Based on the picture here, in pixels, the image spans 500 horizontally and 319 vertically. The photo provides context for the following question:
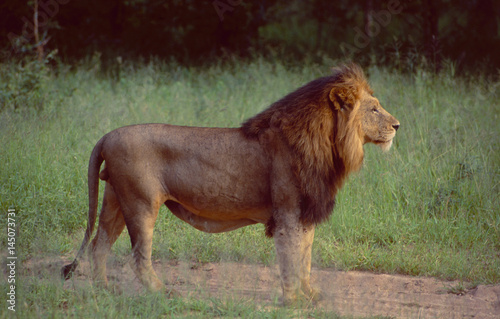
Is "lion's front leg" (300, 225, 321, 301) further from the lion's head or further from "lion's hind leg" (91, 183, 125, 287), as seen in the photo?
"lion's hind leg" (91, 183, 125, 287)

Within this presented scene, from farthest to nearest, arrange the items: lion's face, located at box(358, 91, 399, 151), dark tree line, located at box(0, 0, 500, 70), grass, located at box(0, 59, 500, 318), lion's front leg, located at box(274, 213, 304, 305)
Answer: dark tree line, located at box(0, 0, 500, 70) < grass, located at box(0, 59, 500, 318) < lion's face, located at box(358, 91, 399, 151) < lion's front leg, located at box(274, 213, 304, 305)

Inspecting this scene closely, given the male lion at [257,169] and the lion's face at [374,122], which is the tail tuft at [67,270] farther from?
the lion's face at [374,122]

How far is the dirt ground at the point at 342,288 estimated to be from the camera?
11.6 ft

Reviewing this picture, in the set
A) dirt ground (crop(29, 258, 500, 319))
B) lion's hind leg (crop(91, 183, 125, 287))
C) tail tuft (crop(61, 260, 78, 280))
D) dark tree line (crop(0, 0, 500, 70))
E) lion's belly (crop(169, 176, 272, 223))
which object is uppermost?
dark tree line (crop(0, 0, 500, 70))

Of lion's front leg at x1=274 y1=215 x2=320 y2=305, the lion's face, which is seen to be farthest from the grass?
the lion's face

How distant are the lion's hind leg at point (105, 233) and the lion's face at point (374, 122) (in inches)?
67.1

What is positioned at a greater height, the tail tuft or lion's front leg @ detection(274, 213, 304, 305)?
lion's front leg @ detection(274, 213, 304, 305)

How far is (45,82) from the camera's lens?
745cm

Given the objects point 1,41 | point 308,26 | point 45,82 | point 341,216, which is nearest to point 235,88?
point 45,82

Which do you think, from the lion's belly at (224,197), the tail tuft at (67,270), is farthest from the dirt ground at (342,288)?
the lion's belly at (224,197)

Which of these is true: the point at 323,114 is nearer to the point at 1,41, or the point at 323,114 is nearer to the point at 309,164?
the point at 309,164

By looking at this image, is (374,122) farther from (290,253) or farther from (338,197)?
(338,197)

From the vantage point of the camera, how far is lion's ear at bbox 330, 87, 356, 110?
11.7 feet

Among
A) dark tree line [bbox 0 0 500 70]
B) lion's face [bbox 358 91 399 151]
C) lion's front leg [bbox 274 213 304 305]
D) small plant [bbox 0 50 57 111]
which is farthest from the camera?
dark tree line [bbox 0 0 500 70]
